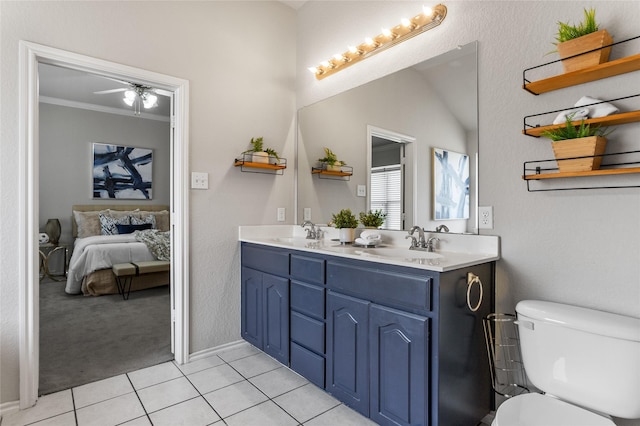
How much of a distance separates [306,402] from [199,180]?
5.29ft

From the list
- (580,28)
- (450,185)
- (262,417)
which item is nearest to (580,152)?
(580,28)

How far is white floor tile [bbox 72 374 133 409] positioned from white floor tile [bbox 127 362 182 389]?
1.9 inches

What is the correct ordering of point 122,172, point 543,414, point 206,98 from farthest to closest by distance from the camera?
point 122,172 < point 206,98 < point 543,414

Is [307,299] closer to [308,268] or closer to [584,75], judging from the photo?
[308,268]

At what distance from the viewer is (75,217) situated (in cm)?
534

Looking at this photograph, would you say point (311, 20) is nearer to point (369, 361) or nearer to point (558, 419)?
point (369, 361)

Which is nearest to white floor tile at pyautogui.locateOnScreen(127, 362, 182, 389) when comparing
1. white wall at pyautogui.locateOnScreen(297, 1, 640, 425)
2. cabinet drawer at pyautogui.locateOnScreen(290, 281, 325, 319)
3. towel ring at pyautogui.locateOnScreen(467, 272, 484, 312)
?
cabinet drawer at pyautogui.locateOnScreen(290, 281, 325, 319)

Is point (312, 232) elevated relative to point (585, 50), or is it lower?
lower

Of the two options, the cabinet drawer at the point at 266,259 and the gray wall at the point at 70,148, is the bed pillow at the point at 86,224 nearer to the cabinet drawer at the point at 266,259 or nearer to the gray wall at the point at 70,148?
the gray wall at the point at 70,148

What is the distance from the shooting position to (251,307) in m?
2.60

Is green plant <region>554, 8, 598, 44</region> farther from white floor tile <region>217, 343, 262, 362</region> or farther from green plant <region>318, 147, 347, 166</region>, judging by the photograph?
white floor tile <region>217, 343, 262, 362</region>

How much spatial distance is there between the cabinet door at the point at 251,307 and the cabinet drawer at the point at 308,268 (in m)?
0.44

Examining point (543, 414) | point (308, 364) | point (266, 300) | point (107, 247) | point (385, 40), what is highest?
point (385, 40)

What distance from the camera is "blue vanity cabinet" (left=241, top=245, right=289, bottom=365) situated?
2.24 m
